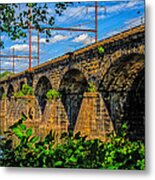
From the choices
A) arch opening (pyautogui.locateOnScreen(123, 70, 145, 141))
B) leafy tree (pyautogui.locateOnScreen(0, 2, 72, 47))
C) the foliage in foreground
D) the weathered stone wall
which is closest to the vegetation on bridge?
leafy tree (pyautogui.locateOnScreen(0, 2, 72, 47))

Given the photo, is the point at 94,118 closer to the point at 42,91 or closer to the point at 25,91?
the point at 42,91

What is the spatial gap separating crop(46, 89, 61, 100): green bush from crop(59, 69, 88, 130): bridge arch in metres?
0.03

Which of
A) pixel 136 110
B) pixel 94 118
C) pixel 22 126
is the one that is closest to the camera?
pixel 136 110

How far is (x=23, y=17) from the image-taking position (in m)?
3.57

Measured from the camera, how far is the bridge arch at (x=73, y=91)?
138 inches

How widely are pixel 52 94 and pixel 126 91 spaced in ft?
1.56

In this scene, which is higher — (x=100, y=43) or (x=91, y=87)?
(x=100, y=43)

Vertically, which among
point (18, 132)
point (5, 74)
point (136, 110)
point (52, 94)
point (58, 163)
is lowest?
point (58, 163)

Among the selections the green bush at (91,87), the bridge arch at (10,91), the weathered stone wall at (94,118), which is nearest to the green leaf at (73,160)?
the weathered stone wall at (94,118)

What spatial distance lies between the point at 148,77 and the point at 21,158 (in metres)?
0.92

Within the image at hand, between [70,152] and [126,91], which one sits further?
[70,152]

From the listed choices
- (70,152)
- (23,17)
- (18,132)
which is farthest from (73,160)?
(23,17)

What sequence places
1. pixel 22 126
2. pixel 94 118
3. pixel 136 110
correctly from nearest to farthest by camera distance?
pixel 136 110 < pixel 94 118 < pixel 22 126

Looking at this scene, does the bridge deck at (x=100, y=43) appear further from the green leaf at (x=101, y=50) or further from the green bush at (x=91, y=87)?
the green bush at (x=91, y=87)
